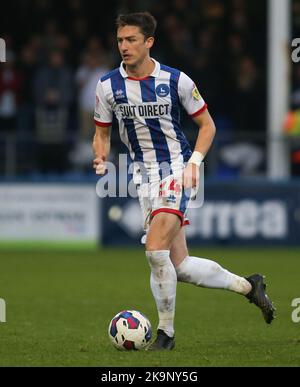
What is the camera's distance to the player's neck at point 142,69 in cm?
820

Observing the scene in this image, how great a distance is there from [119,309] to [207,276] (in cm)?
257

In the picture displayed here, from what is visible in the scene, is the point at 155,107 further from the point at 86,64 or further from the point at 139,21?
the point at 86,64

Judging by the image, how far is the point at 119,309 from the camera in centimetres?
1076

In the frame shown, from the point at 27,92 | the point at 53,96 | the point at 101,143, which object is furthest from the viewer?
the point at 27,92

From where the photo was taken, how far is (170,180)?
26.6ft

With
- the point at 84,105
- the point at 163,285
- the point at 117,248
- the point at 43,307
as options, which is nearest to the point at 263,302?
the point at 163,285

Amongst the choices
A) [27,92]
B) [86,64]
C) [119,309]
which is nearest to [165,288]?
[119,309]

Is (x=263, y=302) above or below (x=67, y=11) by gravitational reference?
below

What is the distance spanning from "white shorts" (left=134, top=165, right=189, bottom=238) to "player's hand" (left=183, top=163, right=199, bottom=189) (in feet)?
0.50

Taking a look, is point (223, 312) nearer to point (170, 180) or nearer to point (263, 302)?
point (263, 302)

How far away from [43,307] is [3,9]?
34.0ft

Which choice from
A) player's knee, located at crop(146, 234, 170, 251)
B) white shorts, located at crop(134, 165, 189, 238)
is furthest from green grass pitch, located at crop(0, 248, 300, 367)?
white shorts, located at crop(134, 165, 189, 238)

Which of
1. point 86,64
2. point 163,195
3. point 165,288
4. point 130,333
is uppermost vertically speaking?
point 86,64

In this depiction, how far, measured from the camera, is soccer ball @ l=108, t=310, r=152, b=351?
793cm
